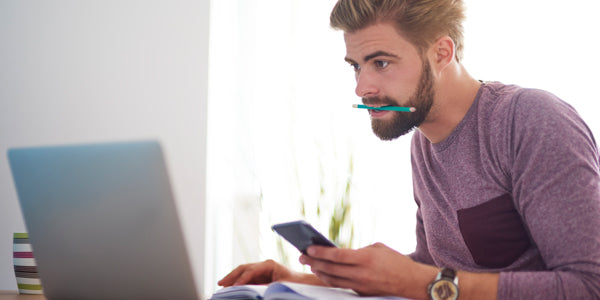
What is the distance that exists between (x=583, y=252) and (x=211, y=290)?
7.39ft

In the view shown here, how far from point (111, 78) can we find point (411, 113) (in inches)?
78.3

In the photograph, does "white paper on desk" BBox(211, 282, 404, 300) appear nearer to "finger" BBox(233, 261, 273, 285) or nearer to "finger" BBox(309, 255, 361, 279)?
"finger" BBox(309, 255, 361, 279)

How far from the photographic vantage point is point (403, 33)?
1.38 meters

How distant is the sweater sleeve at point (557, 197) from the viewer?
0.92 meters

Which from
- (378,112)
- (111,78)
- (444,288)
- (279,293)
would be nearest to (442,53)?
(378,112)

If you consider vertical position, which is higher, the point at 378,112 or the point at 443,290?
the point at 378,112

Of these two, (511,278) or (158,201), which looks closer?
(158,201)

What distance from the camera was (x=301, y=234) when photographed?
33.2 inches

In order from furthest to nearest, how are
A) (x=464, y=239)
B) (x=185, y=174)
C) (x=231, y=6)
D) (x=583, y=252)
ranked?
(x=231, y=6) → (x=185, y=174) → (x=464, y=239) → (x=583, y=252)

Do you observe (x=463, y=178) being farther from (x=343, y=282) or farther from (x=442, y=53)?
(x=343, y=282)

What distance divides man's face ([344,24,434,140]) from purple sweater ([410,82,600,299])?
12cm

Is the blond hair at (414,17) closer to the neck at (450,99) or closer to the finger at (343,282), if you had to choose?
the neck at (450,99)

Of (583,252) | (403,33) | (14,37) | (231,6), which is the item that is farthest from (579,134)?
(14,37)

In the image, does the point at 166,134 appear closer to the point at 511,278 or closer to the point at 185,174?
the point at 185,174
